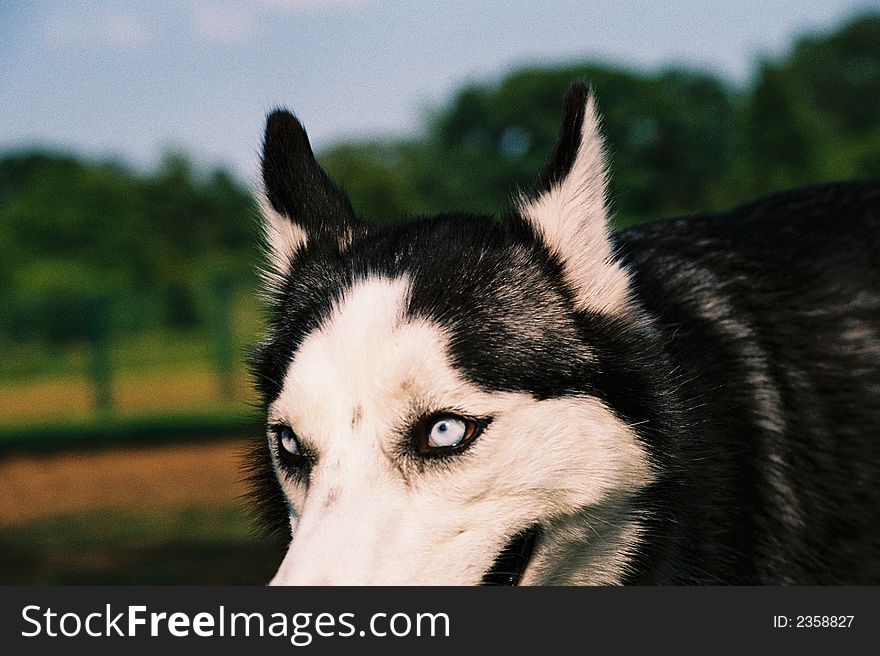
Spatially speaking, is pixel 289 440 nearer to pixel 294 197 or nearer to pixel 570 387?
pixel 570 387

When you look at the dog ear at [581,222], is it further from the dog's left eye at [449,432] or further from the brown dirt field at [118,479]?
the brown dirt field at [118,479]

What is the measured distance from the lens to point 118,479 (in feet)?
48.4

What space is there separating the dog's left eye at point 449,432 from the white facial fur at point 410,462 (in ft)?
0.12

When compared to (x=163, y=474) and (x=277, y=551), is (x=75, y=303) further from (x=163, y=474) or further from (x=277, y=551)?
(x=277, y=551)

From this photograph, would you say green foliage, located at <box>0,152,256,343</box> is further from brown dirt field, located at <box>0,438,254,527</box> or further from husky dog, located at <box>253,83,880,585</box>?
husky dog, located at <box>253,83,880,585</box>

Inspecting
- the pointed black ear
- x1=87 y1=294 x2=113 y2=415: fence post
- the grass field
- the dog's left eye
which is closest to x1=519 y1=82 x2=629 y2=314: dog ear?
the pointed black ear

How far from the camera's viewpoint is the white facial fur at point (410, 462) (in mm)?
2678

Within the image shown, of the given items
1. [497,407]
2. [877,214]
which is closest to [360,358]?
[497,407]

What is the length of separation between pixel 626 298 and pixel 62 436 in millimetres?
15843

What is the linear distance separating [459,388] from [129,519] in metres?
9.97

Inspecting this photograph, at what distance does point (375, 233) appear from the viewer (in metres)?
3.72

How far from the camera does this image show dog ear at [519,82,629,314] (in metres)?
3.36

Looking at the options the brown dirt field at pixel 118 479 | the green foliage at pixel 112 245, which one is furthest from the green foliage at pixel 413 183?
the brown dirt field at pixel 118 479

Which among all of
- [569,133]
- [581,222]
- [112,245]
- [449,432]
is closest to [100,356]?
[112,245]
